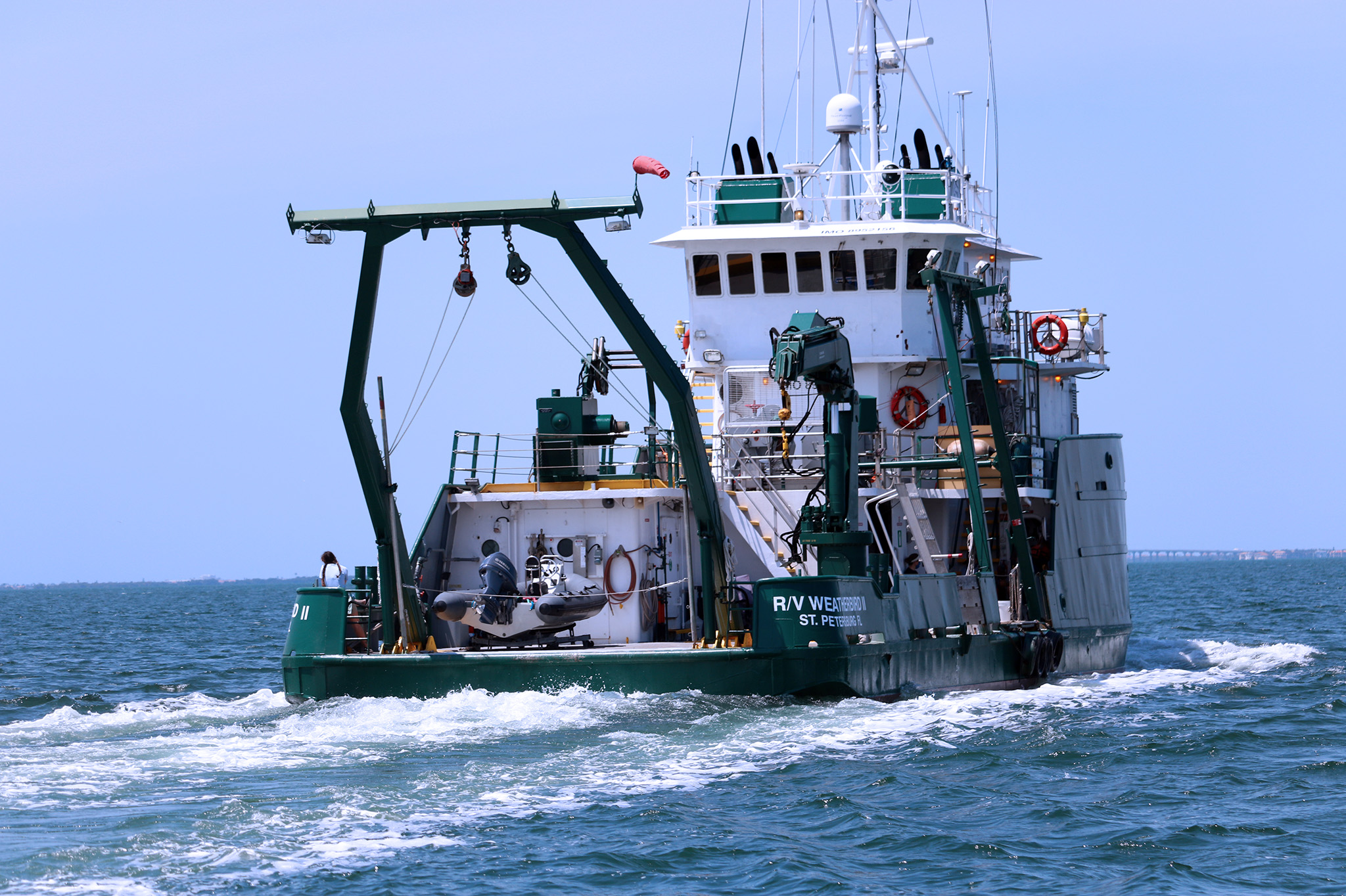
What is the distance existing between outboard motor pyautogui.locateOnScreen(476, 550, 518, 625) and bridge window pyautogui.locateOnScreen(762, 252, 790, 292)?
6.68 meters

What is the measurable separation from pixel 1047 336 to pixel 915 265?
3622 mm

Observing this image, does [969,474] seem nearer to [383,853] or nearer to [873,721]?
[873,721]

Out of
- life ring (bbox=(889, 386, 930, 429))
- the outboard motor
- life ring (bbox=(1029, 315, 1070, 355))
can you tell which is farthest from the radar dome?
the outboard motor

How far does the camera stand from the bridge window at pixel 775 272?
22.3m

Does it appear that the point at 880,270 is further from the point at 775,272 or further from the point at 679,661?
the point at 679,661

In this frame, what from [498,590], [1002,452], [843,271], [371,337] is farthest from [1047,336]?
[371,337]

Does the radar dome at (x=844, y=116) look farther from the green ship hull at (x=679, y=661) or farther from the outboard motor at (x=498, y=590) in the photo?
the outboard motor at (x=498, y=590)

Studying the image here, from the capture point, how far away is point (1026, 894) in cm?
987

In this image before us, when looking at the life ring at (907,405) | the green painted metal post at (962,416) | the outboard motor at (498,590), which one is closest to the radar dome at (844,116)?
the life ring at (907,405)

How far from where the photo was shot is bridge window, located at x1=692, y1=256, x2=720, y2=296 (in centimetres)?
2261

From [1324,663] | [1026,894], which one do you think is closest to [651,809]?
[1026,894]

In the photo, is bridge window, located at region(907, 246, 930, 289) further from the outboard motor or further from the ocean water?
the outboard motor

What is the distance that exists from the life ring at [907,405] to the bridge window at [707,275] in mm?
2844

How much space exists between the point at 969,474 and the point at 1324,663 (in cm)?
894
